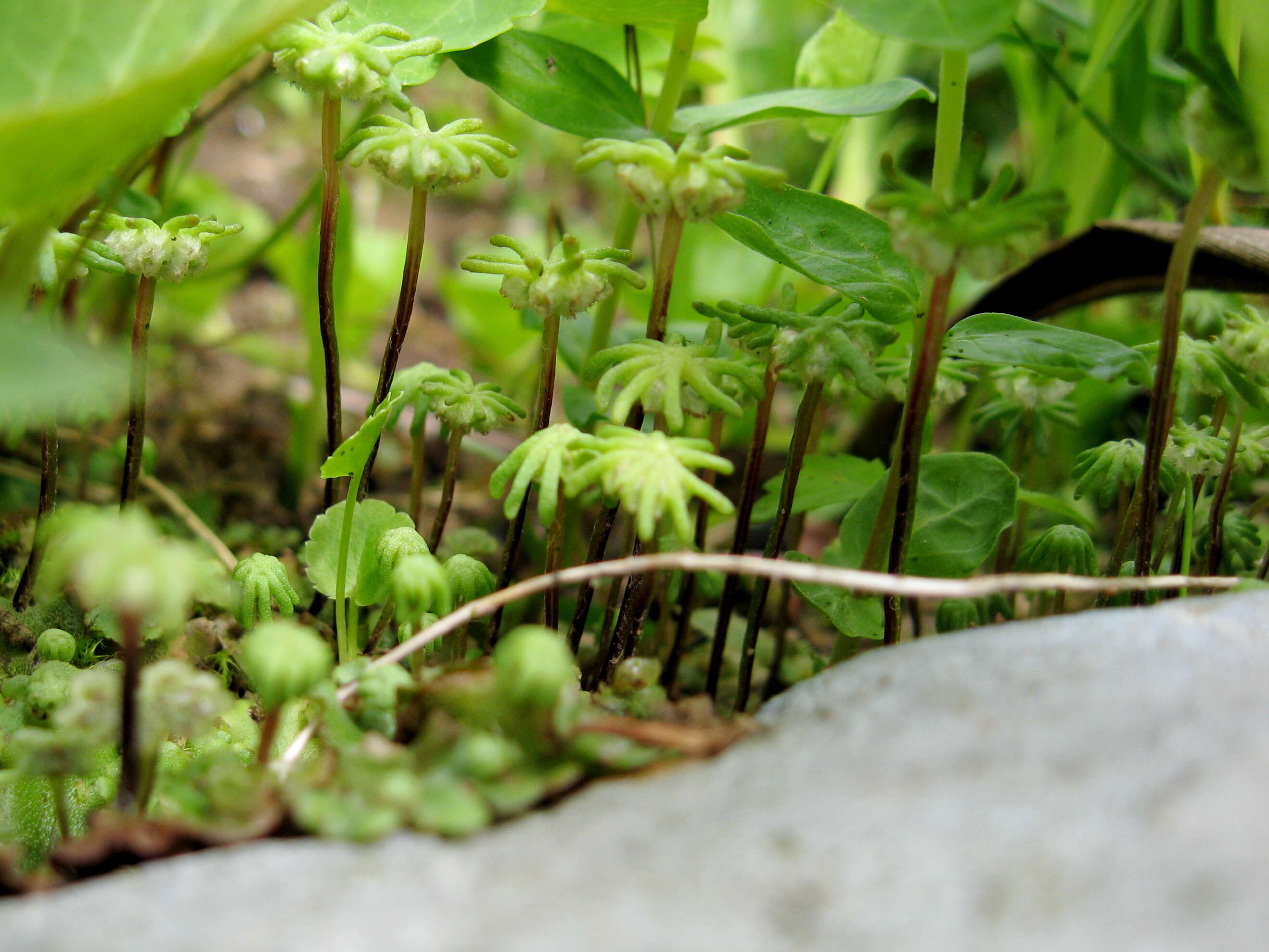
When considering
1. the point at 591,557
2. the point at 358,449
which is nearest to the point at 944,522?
the point at 591,557

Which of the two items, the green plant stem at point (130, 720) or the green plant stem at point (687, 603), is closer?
the green plant stem at point (130, 720)

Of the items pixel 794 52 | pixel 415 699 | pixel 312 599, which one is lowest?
pixel 312 599

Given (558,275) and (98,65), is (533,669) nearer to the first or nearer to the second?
(558,275)

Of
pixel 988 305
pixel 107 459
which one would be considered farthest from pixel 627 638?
pixel 107 459

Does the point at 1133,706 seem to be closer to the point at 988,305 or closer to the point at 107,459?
the point at 988,305

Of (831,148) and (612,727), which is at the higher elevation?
(831,148)

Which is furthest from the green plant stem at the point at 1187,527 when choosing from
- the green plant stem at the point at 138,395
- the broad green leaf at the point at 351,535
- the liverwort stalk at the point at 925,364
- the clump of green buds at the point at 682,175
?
the green plant stem at the point at 138,395

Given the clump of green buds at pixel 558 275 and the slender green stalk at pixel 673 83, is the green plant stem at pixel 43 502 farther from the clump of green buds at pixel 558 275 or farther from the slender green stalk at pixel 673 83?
the slender green stalk at pixel 673 83
